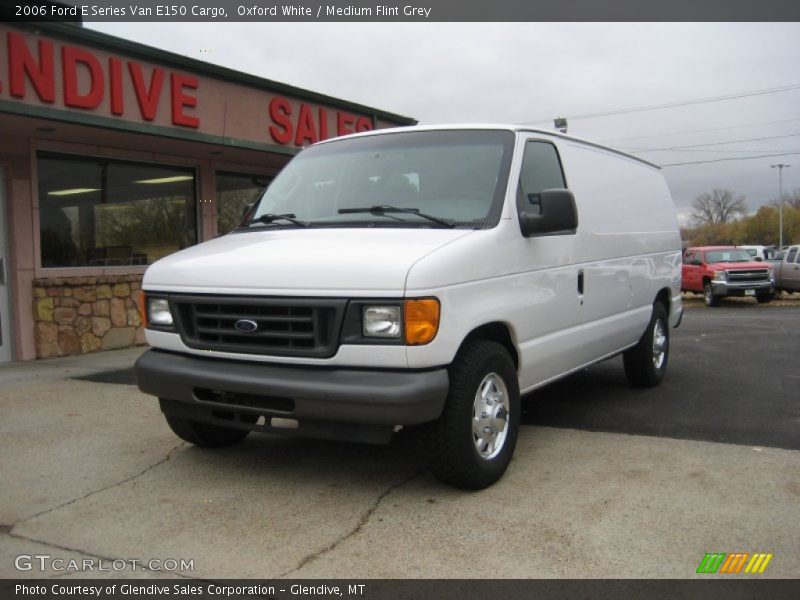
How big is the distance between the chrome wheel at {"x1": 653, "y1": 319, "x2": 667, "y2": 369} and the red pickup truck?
560 inches

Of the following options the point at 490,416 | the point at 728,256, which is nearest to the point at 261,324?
the point at 490,416

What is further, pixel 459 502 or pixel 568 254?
pixel 568 254

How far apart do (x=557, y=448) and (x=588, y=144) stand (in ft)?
8.38

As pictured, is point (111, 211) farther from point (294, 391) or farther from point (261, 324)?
point (294, 391)

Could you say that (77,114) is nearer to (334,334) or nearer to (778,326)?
(334,334)

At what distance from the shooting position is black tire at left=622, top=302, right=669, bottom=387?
682cm

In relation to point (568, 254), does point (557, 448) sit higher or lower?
lower

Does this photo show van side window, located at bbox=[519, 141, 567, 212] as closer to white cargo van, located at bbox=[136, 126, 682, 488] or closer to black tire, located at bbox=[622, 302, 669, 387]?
white cargo van, located at bbox=[136, 126, 682, 488]

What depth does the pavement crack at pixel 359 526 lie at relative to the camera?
127 inches

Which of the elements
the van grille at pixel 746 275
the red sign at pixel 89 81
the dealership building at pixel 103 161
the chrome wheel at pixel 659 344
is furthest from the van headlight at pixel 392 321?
the van grille at pixel 746 275

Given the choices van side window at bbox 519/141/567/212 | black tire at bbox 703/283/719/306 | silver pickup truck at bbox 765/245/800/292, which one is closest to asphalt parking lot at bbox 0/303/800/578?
van side window at bbox 519/141/567/212

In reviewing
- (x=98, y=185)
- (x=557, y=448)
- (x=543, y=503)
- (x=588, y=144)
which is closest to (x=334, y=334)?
(x=543, y=503)

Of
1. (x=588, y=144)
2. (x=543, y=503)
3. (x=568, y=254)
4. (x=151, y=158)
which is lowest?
(x=543, y=503)

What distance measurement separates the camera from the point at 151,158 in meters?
11.0
